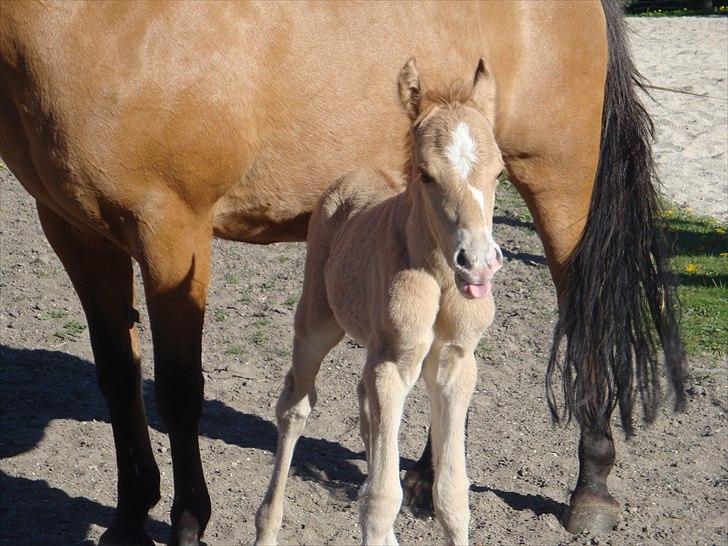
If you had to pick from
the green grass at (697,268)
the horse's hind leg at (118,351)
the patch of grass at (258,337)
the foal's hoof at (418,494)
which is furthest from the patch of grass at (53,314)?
the green grass at (697,268)

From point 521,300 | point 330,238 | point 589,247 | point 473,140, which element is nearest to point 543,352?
point 521,300

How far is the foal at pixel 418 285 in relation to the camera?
2527 millimetres

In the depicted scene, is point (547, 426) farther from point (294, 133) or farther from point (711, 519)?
point (294, 133)

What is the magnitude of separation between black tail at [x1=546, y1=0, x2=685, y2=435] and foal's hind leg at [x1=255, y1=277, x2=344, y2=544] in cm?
103

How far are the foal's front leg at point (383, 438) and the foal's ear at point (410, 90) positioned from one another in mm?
716

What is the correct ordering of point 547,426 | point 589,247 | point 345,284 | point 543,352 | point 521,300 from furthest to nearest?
1. point 521,300
2. point 543,352
3. point 547,426
4. point 589,247
5. point 345,284

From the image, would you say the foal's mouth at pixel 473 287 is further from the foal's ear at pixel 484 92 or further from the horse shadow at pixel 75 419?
the horse shadow at pixel 75 419

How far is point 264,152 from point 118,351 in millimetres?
A: 966

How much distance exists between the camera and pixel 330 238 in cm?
335

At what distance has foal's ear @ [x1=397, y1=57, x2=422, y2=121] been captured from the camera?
2828 mm

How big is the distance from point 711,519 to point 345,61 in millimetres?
2167

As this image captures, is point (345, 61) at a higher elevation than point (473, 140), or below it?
higher

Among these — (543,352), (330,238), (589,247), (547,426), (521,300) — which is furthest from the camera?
(521,300)

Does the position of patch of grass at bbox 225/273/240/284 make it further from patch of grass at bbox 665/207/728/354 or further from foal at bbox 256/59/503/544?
foal at bbox 256/59/503/544
